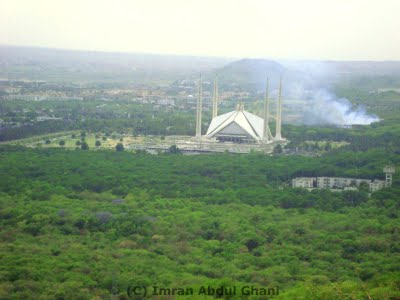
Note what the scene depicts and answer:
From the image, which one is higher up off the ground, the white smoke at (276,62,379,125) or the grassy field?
the grassy field

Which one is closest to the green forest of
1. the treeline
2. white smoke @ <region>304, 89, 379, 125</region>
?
the treeline

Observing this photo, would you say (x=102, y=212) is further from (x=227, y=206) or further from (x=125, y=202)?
(x=227, y=206)

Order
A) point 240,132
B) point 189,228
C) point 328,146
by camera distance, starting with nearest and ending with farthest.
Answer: point 189,228 < point 328,146 < point 240,132

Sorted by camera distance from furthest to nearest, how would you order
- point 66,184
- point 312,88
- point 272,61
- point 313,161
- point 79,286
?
point 272,61 → point 312,88 → point 313,161 → point 66,184 → point 79,286

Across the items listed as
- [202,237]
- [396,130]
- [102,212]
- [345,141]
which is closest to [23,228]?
[102,212]

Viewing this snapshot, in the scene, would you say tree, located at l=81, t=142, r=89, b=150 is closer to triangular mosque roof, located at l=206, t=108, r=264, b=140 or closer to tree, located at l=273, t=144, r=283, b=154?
triangular mosque roof, located at l=206, t=108, r=264, b=140

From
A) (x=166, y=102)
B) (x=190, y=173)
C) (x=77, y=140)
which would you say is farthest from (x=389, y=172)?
(x=166, y=102)

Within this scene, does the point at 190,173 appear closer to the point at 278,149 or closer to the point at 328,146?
the point at 278,149

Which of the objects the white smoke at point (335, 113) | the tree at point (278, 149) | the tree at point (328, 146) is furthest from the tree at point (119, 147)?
the white smoke at point (335, 113)
